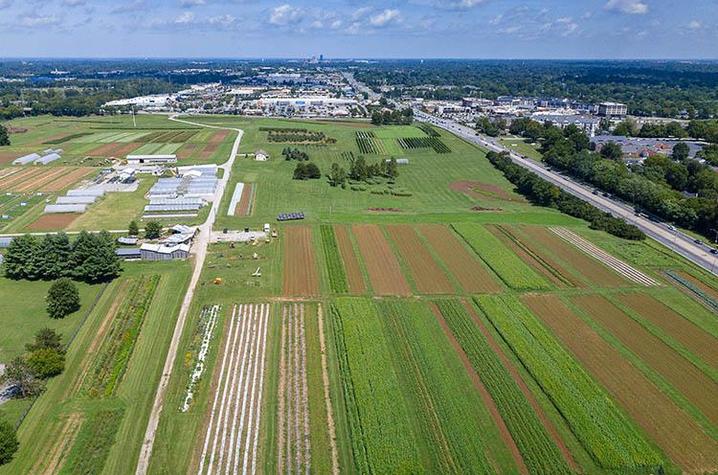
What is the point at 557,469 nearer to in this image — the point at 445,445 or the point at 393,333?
the point at 445,445

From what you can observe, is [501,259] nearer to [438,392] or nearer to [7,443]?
[438,392]

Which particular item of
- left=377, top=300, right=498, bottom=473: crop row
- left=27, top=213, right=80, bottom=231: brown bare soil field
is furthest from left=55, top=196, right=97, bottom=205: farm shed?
left=377, top=300, right=498, bottom=473: crop row

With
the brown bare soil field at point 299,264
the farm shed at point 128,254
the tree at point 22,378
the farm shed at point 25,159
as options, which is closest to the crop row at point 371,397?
the brown bare soil field at point 299,264

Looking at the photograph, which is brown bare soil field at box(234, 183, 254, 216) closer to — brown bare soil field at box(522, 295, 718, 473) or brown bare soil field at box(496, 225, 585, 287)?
brown bare soil field at box(496, 225, 585, 287)

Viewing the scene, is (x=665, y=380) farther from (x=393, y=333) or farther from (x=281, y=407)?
(x=281, y=407)

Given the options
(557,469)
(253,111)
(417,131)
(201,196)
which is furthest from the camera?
(253,111)

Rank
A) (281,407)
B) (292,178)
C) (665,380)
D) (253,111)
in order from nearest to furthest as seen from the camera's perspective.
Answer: (281,407), (665,380), (292,178), (253,111)

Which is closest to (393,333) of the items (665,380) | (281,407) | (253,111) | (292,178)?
(281,407)

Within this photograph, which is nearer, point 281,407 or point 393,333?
point 281,407

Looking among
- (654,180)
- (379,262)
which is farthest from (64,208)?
(654,180)
